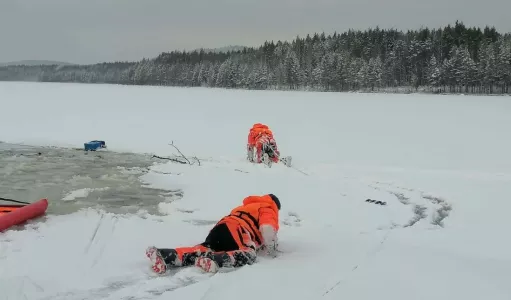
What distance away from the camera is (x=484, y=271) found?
4914mm

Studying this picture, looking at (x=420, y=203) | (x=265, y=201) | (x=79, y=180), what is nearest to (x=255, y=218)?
(x=265, y=201)

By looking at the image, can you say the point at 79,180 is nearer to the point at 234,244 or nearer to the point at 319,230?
the point at 319,230

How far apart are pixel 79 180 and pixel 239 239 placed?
249 inches

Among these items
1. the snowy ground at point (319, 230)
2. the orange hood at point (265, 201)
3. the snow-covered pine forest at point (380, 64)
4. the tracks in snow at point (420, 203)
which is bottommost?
the tracks in snow at point (420, 203)

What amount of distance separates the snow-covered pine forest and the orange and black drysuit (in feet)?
240

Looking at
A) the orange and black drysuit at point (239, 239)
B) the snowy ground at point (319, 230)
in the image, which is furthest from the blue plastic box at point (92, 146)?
the orange and black drysuit at point (239, 239)

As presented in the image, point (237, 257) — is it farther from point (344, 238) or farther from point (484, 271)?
point (484, 271)

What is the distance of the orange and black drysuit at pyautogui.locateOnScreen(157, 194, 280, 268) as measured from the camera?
510 centimetres

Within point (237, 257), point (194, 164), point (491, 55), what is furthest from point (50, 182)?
point (491, 55)

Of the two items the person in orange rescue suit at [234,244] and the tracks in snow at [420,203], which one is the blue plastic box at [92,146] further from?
the person in orange rescue suit at [234,244]

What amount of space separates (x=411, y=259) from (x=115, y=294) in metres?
3.11

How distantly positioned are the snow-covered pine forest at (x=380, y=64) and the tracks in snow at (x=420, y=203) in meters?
68.0

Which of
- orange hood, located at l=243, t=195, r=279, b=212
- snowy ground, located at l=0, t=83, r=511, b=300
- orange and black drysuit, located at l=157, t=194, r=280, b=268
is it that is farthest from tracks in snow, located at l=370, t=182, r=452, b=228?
orange and black drysuit, located at l=157, t=194, r=280, b=268

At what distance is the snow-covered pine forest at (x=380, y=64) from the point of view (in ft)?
238
